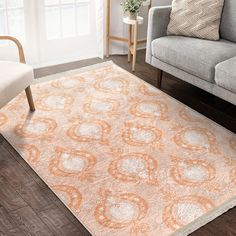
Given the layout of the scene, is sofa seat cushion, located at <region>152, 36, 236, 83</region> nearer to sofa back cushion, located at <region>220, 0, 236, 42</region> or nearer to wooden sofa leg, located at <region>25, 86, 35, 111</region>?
sofa back cushion, located at <region>220, 0, 236, 42</region>

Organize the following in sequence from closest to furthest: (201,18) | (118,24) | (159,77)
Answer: (201,18)
(159,77)
(118,24)

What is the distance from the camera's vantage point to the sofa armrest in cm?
340

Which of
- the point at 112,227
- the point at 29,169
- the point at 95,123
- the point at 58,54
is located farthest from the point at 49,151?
the point at 58,54

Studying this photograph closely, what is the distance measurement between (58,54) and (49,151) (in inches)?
65.7

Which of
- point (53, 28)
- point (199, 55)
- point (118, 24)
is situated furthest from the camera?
point (118, 24)

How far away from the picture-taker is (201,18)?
334cm

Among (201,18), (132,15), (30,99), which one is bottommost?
(30,99)

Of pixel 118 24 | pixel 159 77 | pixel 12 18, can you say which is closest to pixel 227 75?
pixel 159 77

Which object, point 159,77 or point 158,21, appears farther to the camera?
point 159,77

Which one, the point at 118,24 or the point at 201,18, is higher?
the point at 201,18

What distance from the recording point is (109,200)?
2299 mm

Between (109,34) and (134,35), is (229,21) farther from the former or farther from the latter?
(109,34)

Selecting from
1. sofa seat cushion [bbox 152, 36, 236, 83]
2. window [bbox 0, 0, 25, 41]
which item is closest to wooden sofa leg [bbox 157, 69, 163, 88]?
sofa seat cushion [bbox 152, 36, 236, 83]

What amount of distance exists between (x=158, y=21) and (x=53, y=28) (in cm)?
112
